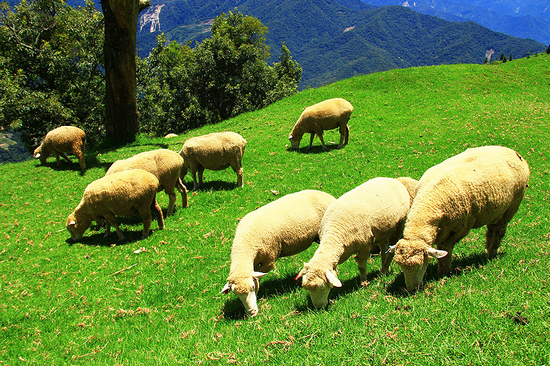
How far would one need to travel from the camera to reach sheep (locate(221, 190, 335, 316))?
6059 mm

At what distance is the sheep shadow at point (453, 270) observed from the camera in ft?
18.5

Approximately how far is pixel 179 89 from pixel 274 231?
36.7 m

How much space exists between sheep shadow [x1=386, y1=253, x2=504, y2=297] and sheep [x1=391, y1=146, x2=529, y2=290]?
18 centimetres

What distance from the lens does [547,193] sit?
36.8 feet

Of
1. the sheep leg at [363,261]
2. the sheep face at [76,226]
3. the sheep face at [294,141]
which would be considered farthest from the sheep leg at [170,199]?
the sheep face at [294,141]

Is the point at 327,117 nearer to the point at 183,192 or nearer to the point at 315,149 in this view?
the point at 315,149

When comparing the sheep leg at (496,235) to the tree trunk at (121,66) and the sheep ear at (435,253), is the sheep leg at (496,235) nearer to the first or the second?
the sheep ear at (435,253)

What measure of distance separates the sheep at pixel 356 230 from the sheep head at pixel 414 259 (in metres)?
0.82

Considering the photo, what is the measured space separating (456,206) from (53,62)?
2993cm

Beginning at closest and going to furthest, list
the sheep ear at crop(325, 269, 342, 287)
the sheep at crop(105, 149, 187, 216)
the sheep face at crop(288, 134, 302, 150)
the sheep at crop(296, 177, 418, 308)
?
1. the sheep ear at crop(325, 269, 342, 287)
2. the sheep at crop(296, 177, 418, 308)
3. the sheep at crop(105, 149, 187, 216)
4. the sheep face at crop(288, 134, 302, 150)

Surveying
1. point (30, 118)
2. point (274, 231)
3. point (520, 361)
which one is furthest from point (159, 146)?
point (520, 361)

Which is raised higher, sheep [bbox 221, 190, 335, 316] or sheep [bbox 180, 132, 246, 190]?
sheep [bbox 180, 132, 246, 190]

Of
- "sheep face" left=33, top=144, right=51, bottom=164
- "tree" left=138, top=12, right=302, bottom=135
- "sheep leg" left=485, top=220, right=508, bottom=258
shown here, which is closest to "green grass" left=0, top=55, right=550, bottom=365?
"sheep leg" left=485, top=220, right=508, bottom=258

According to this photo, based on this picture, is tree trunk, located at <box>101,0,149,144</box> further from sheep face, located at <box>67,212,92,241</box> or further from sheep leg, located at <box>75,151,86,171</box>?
sheep face, located at <box>67,212,92,241</box>
